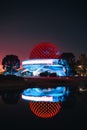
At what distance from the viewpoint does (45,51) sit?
10256cm

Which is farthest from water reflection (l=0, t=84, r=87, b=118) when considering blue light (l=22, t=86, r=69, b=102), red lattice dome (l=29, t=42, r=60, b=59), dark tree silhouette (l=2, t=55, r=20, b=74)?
red lattice dome (l=29, t=42, r=60, b=59)

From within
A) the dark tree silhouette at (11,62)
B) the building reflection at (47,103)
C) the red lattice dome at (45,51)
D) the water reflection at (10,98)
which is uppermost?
the red lattice dome at (45,51)

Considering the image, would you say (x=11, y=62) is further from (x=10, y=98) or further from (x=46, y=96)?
(x=10, y=98)

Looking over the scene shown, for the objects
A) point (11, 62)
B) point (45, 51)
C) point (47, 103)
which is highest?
point (45, 51)

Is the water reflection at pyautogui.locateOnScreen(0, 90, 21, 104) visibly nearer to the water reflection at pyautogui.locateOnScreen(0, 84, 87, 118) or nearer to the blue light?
the water reflection at pyautogui.locateOnScreen(0, 84, 87, 118)

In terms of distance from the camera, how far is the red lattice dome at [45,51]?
10162cm

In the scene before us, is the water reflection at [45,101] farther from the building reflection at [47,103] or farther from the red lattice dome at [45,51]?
the red lattice dome at [45,51]

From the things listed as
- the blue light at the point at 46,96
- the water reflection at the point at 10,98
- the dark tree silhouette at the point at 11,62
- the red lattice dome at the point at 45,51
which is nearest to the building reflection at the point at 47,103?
the blue light at the point at 46,96

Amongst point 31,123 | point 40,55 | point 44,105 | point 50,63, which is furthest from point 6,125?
point 40,55

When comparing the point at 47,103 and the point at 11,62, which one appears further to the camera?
the point at 11,62

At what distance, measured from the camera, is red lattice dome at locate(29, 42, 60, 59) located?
102m

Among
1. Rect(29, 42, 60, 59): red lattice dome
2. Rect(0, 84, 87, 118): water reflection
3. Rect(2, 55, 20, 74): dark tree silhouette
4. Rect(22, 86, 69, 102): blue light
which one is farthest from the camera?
Rect(29, 42, 60, 59): red lattice dome

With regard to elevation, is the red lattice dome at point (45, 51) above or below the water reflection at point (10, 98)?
above

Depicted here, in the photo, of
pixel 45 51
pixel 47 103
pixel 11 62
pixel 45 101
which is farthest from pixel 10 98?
pixel 45 51
